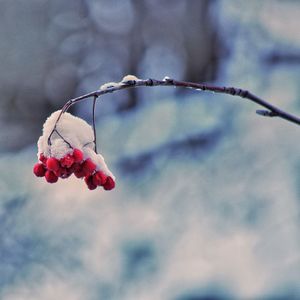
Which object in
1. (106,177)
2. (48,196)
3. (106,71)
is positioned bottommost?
(106,177)

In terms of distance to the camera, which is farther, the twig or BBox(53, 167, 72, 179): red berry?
BBox(53, 167, 72, 179): red berry

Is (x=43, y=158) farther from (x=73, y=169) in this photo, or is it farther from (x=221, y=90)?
(x=221, y=90)

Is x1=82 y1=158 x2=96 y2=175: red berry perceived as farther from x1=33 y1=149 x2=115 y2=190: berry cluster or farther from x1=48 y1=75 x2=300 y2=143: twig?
x1=48 y1=75 x2=300 y2=143: twig

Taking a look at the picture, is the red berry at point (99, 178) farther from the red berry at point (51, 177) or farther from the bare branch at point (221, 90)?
the bare branch at point (221, 90)

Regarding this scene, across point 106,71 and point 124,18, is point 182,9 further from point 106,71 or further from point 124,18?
point 106,71

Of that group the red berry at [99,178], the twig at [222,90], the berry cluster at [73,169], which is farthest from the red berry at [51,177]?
the twig at [222,90]

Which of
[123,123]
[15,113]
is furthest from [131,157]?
[15,113]

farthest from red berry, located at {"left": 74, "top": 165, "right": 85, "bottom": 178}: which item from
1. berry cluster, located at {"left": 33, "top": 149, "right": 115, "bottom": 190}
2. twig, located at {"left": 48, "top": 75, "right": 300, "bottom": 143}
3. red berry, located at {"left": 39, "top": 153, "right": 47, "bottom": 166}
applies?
twig, located at {"left": 48, "top": 75, "right": 300, "bottom": 143}

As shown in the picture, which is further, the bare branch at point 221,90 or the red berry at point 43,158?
the red berry at point 43,158
